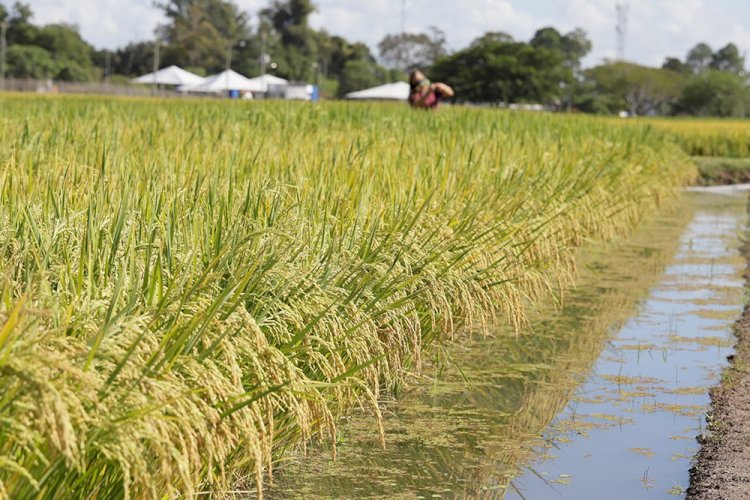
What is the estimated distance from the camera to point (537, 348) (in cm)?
616

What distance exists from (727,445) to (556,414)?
0.76 metres

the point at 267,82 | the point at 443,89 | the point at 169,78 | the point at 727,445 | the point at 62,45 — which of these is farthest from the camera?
the point at 62,45

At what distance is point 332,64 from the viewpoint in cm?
9412

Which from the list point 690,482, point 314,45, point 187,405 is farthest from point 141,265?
point 314,45

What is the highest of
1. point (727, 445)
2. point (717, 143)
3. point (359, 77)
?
point (359, 77)

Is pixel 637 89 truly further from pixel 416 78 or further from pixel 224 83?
pixel 416 78

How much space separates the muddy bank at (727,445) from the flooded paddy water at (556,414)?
0.07 m

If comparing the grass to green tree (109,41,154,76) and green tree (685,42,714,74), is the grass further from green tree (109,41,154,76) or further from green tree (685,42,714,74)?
green tree (685,42,714,74)

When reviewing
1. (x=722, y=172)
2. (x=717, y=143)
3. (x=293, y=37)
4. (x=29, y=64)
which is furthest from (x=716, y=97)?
(x=722, y=172)

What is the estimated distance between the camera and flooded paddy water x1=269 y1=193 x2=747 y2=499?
409 centimetres

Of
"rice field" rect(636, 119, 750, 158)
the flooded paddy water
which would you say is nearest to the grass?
"rice field" rect(636, 119, 750, 158)

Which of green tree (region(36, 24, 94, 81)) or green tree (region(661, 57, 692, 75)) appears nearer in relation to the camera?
green tree (region(36, 24, 94, 81))

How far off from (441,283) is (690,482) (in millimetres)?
1174

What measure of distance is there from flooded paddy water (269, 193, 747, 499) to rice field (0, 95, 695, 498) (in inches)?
6.9
